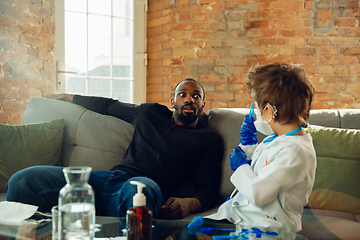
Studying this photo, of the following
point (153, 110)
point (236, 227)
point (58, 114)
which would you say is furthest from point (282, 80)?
point (58, 114)

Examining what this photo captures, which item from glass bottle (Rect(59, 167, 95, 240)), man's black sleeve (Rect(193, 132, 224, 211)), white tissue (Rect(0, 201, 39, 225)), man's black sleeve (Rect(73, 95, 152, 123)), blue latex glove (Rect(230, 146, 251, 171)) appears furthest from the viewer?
man's black sleeve (Rect(73, 95, 152, 123))

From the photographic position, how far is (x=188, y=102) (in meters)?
1.86

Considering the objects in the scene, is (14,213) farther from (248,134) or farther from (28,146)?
(248,134)

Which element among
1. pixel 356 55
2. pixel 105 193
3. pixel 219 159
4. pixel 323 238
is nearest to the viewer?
pixel 323 238

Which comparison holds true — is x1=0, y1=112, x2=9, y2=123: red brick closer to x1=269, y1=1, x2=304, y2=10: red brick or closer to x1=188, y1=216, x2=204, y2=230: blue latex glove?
x1=188, y1=216, x2=204, y2=230: blue latex glove

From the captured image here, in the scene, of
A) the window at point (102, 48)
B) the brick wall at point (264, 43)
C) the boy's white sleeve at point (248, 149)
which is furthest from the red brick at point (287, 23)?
the boy's white sleeve at point (248, 149)

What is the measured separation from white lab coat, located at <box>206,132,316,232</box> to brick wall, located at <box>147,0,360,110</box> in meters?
2.03

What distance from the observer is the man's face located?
185 centimetres

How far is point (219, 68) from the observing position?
10.3 feet

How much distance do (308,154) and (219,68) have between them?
7.13 feet

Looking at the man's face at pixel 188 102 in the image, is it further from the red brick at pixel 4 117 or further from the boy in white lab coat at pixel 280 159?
the red brick at pixel 4 117

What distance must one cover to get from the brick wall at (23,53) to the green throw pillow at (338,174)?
2343 millimetres

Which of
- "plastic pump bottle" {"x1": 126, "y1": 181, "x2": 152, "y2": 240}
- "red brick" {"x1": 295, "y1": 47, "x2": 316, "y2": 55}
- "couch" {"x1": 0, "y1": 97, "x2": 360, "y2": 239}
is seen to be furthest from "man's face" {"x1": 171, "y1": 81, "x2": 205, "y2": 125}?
"red brick" {"x1": 295, "y1": 47, "x2": 316, "y2": 55}

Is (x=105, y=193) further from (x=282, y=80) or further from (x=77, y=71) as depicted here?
(x=77, y=71)
